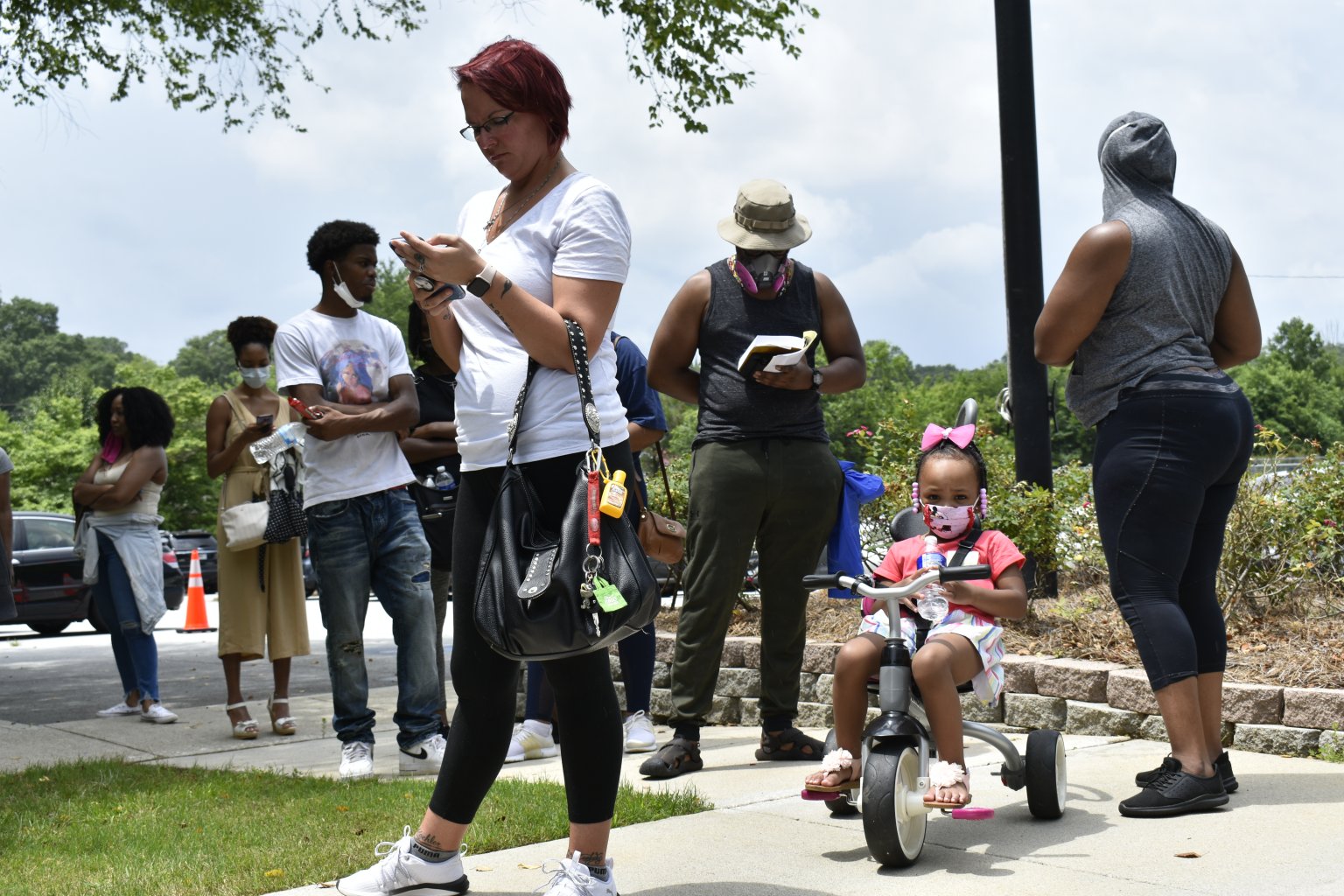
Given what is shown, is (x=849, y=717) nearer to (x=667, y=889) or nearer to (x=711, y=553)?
(x=667, y=889)

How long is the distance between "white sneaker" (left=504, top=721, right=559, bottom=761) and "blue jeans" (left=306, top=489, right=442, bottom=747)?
407mm

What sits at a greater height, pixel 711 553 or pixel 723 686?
pixel 711 553

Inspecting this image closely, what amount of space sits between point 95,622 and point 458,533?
556 inches

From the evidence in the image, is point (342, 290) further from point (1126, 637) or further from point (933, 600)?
point (1126, 637)

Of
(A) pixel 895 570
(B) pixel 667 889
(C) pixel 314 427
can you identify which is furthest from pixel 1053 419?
(B) pixel 667 889

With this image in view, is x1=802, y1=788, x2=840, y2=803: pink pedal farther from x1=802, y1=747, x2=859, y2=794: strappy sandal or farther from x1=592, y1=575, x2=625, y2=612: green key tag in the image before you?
x1=592, y1=575, x2=625, y2=612: green key tag

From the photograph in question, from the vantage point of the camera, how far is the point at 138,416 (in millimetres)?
7777

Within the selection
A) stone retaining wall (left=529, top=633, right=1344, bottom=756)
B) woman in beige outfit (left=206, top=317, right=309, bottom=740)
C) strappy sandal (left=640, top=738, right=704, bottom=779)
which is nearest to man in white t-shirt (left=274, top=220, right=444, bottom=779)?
strappy sandal (left=640, top=738, right=704, bottom=779)

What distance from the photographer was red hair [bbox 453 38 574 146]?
310 centimetres

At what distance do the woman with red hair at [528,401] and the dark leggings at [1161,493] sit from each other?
1.87 meters

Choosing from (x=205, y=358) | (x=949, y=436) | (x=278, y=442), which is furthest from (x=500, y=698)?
(x=205, y=358)

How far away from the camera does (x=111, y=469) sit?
7703mm

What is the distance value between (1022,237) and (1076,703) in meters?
2.85

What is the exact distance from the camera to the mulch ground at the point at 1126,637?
5.38 metres
